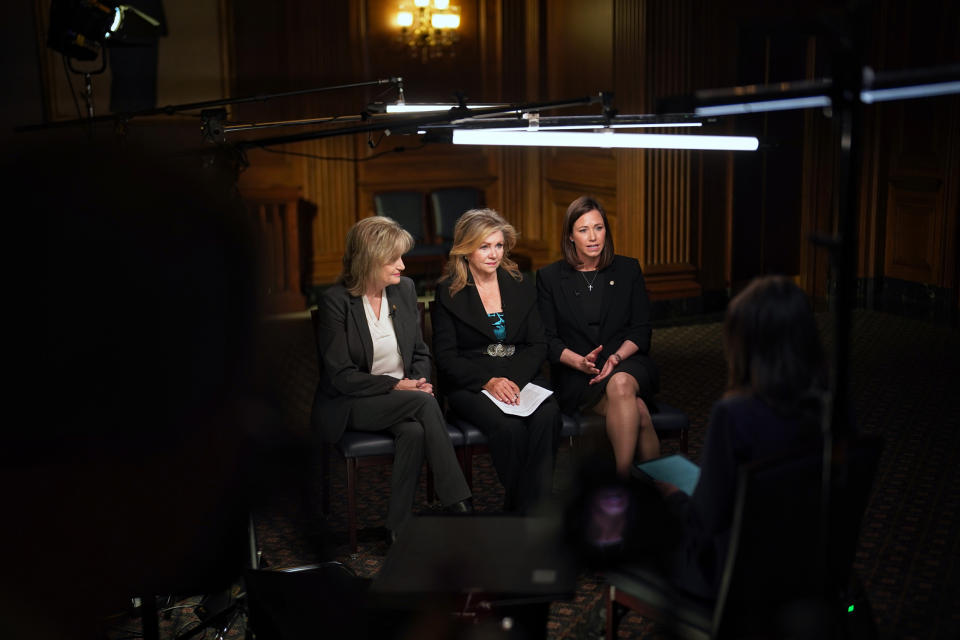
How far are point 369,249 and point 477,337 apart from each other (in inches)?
25.2

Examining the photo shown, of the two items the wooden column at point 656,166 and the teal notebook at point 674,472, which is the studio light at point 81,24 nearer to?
the teal notebook at point 674,472

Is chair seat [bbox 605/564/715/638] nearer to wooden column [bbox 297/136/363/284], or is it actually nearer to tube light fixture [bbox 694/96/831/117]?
tube light fixture [bbox 694/96/831/117]

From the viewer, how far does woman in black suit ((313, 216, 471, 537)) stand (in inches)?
152

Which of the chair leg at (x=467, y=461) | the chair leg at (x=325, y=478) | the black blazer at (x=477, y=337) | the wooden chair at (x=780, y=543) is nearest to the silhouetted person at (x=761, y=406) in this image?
the wooden chair at (x=780, y=543)

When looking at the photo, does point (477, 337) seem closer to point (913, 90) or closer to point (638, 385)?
point (638, 385)

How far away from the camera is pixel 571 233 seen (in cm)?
444

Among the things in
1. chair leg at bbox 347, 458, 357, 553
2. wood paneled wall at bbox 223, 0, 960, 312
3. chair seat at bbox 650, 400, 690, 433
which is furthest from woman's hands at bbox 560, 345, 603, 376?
wood paneled wall at bbox 223, 0, 960, 312

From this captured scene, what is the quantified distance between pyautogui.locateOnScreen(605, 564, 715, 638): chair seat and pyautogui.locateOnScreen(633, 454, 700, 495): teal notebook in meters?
0.30

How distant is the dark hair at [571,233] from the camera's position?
439cm

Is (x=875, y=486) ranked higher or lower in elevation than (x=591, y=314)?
lower

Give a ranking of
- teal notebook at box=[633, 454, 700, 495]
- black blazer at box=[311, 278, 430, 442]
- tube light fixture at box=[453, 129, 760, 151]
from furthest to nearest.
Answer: black blazer at box=[311, 278, 430, 442]
tube light fixture at box=[453, 129, 760, 151]
teal notebook at box=[633, 454, 700, 495]

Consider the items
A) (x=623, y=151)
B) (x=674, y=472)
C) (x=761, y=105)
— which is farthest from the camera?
(x=623, y=151)

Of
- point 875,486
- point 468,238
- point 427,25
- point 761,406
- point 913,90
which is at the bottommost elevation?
point 875,486

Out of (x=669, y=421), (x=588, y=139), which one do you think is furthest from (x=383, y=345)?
(x=588, y=139)
